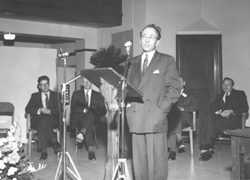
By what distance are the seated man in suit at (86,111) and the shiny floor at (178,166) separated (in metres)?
0.49

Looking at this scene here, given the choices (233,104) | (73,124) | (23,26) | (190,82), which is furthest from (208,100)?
(23,26)

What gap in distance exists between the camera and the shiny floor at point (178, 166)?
4492mm

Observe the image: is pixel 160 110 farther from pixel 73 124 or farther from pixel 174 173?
pixel 73 124

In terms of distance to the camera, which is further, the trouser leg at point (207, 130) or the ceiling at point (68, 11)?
the ceiling at point (68, 11)

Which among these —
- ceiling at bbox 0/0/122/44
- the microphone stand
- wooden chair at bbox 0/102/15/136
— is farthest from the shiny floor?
ceiling at bbox 0/0/122/44

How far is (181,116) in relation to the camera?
623 centimetres

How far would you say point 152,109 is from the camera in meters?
3.23

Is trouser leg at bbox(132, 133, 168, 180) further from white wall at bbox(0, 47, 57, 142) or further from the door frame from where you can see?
the door frame

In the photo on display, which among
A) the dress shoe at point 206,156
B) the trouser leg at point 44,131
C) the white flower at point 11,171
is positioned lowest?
the dress shoe at point 206,156

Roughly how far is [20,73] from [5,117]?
1436 millimetres

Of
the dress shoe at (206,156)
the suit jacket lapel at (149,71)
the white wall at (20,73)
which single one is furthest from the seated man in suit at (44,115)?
the suit jacket lapel at (149,71)

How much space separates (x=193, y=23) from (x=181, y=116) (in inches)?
123

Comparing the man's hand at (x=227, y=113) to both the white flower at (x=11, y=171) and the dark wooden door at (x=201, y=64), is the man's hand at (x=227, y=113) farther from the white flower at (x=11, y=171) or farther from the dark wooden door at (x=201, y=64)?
the white flower at (x=11, y=171)

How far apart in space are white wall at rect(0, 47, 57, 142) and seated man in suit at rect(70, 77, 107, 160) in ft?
4.73
